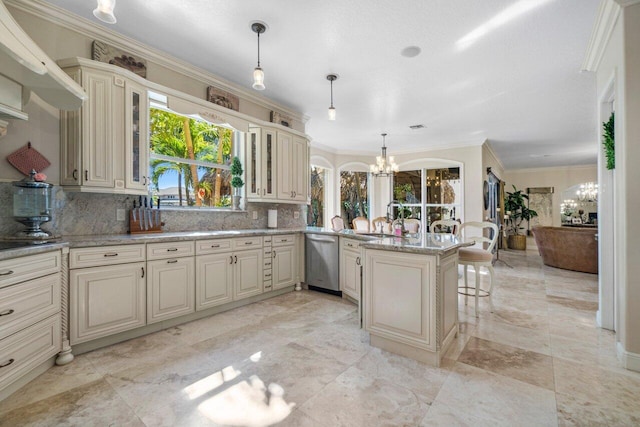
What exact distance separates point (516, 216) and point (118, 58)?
1082cm

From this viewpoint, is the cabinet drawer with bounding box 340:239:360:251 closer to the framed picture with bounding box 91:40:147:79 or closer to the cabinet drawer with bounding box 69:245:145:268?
the cabinet drawer with bounding box 69:245:145:268

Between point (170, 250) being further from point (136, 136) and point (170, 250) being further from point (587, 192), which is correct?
point (587, 192)

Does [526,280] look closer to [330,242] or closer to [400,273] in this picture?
[330,242]

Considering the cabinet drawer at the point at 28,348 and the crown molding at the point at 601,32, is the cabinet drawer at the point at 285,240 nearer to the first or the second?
the cabinet drawer at the point at 28,348

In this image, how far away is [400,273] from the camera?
2.32 meters

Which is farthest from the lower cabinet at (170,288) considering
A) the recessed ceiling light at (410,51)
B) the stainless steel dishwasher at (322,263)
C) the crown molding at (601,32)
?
the crown molding at (601,32)

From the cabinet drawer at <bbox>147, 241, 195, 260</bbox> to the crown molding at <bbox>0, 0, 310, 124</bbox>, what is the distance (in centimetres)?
192

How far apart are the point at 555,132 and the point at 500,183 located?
307 centimetres

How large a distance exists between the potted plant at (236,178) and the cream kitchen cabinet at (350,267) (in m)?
1.55

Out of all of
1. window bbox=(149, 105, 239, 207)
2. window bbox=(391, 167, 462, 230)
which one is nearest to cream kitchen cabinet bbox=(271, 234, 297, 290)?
window bbox=(149, 105, 239, 207)

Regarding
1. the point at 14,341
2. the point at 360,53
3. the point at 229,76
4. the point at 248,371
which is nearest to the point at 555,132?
the point at 360,53

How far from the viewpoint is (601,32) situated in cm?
251

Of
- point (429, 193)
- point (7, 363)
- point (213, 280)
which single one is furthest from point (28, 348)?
point (429, 193)

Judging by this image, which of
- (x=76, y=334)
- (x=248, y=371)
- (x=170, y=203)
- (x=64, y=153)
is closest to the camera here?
(x=248, y=371)
